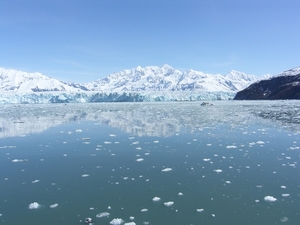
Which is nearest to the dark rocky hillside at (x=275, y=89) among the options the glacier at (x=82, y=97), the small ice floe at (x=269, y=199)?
the glacier at (x=82, y=97)

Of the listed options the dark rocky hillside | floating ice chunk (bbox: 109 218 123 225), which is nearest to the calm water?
floating ice chunk (bbox: 109 218 123 225)

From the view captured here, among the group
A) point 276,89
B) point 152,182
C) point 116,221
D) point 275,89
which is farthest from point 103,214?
point 275,89

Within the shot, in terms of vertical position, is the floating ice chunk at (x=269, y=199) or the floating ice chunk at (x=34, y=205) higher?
the floating ice chunk at (x=269, y=199)

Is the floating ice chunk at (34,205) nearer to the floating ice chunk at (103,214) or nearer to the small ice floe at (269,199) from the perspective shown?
the floating ice chunk at (103,214)

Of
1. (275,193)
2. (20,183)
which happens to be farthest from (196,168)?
(20,183)

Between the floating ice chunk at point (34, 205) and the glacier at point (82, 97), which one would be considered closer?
the floating ice chunk at point (34, 205)

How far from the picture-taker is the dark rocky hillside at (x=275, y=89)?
8440 cm

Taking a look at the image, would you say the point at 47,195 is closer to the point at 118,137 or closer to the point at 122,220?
the point at 122,220

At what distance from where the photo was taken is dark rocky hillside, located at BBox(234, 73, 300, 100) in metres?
84.4

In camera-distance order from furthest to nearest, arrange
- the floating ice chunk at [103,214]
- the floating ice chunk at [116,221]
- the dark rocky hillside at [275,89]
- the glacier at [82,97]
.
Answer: the dark rocky hillside at [275,89], the glacier at [82,97], the floating ice chunk at [103,214], the floating ice chunk at [116,221]

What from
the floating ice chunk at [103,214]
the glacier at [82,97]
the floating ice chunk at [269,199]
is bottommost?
the floating ice chunk at [103,214]

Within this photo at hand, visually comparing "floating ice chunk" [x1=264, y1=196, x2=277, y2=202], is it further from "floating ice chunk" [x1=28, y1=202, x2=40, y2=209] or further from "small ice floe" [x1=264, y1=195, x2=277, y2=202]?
"floating ice chunk" [x1=28, y1=202, x2=40, y2=209]

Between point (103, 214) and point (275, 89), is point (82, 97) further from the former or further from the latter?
point (103, 214)

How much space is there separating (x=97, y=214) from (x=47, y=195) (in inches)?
62.3
